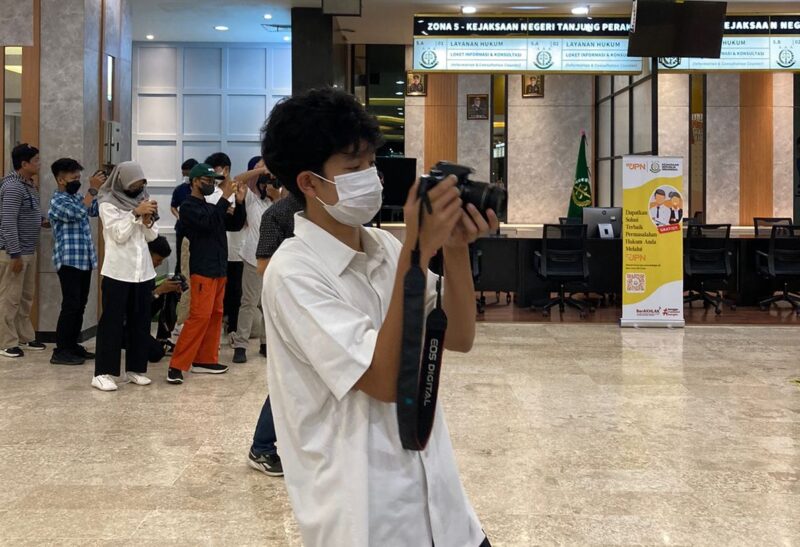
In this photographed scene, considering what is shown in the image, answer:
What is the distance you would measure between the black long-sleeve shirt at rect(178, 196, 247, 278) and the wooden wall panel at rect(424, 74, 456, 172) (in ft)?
29.3

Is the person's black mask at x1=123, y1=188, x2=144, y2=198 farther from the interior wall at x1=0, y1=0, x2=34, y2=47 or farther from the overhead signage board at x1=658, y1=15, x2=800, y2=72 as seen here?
the overhead signage board at x1=658, y1=15, x2=800, y2=72

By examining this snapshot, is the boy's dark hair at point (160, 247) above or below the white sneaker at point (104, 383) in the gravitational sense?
above

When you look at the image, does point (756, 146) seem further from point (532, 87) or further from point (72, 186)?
point (72, 186)

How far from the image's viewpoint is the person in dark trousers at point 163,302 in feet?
20.9

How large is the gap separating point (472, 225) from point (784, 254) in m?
9.98

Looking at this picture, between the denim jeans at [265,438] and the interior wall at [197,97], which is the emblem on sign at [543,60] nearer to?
the interior wall at [197,97]

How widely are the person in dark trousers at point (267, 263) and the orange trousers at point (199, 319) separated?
1.75 metres

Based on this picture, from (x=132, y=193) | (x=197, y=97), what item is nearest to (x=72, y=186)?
(x=132, y=193)

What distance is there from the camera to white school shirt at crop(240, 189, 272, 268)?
6.57 metres

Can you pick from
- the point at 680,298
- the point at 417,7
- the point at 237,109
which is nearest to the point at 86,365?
the point at 680,298

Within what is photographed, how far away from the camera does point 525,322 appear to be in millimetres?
9039

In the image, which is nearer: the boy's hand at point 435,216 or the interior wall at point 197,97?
the boy's hand at point 435,216

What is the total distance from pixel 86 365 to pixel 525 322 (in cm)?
447

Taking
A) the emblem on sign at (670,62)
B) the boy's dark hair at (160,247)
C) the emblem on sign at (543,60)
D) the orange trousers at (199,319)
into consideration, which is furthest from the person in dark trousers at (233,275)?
the emblem on sign at (670,62)
